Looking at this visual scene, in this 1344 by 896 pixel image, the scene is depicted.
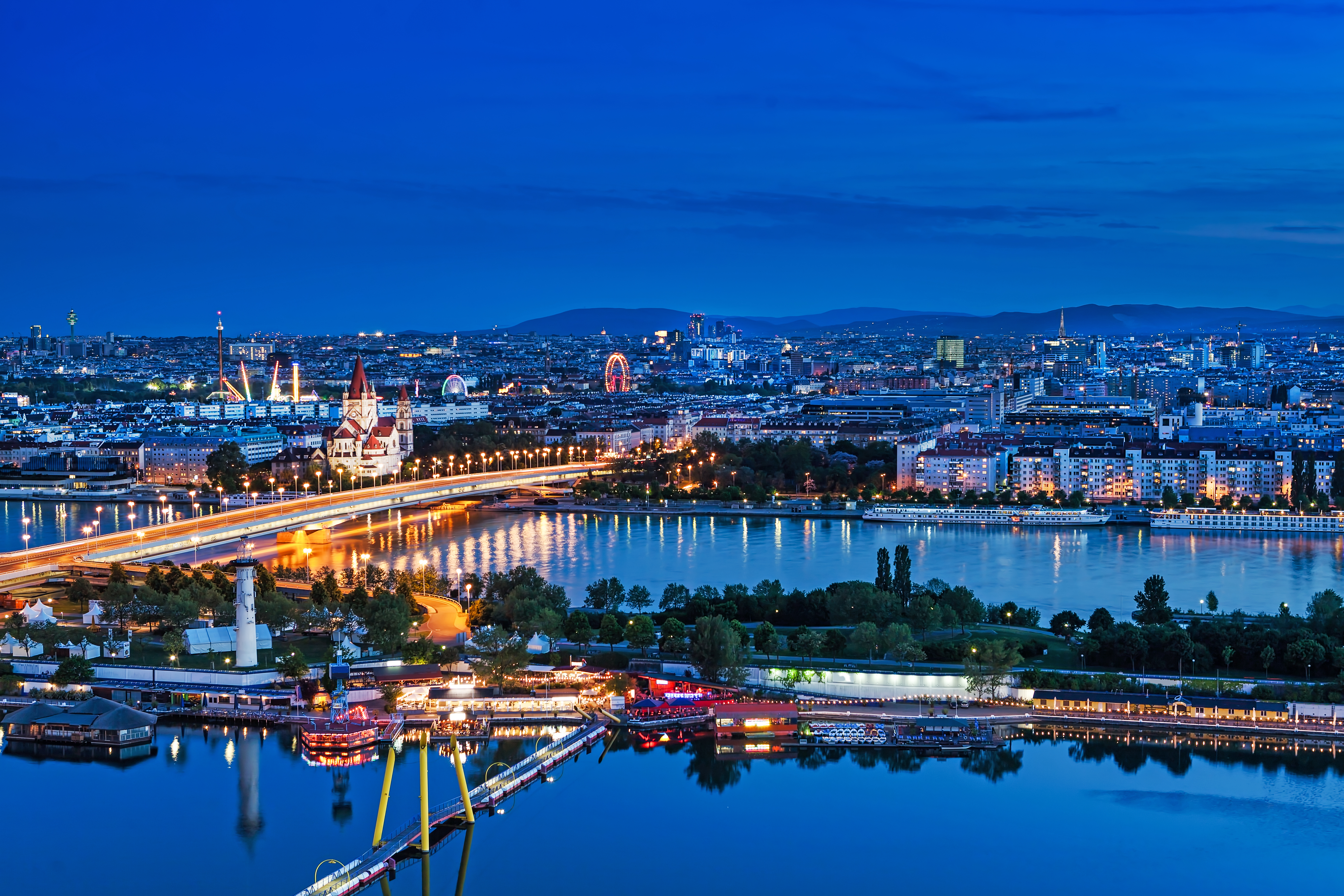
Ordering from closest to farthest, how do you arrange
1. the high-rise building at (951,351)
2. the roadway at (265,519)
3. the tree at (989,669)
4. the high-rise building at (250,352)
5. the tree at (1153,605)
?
the tree at (989,669) < the tree at (1153,605) < the roadway at (265,519) < the high-rise building at (951,351) < the high-rise building at (250,352)

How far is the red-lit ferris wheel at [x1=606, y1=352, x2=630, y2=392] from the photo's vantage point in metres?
37.1

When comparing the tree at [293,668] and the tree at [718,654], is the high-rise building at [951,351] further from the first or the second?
the tree at [293,668]

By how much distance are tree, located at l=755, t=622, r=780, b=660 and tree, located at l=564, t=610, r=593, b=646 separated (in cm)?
93

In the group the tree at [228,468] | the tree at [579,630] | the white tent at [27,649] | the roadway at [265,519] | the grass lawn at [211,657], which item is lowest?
the grass lawn at [211,657]

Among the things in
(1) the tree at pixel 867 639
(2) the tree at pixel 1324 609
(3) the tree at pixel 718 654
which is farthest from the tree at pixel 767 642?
(2) the tree at pixel 1324 609

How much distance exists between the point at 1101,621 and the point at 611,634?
269 cm

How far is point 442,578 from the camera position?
460 inches

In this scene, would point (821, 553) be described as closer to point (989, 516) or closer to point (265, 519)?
point (989, 516)

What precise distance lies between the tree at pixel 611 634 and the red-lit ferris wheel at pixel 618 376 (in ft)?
89.9

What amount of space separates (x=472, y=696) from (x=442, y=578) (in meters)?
3.49

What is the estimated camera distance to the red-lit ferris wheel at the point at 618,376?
3706 centimetres

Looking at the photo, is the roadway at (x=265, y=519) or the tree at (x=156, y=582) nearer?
the tree at (x=156, y=582)

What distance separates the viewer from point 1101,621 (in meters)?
9.12

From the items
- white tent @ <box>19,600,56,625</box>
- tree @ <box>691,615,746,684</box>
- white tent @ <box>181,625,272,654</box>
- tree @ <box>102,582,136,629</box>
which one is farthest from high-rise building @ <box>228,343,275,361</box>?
tree @ <box>691,615,746,684</box>
